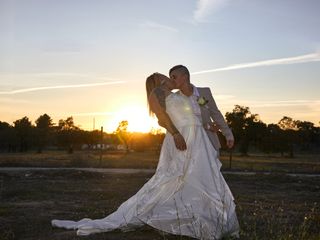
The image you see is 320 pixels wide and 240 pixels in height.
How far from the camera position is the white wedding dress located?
612 cm

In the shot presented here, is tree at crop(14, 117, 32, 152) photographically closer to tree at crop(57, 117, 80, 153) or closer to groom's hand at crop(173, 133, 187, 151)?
tree at crop(57, 117, 80, 153)

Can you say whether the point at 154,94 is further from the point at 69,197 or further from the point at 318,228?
the point at 69,197

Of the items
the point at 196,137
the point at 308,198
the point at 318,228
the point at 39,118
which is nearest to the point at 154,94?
the point at 196,137

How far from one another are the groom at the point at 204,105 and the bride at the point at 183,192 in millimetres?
78

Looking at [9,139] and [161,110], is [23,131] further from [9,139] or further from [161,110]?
[161,110]

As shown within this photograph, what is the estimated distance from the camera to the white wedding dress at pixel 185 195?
20.1 feet

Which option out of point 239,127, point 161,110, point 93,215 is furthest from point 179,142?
point 239,127

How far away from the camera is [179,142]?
20.4 feet

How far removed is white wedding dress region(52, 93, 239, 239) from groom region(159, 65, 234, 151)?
8 centimetres

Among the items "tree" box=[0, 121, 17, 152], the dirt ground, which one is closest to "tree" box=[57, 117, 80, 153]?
"tree" box=[0, 121, 17, 152]

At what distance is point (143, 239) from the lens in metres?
6.30

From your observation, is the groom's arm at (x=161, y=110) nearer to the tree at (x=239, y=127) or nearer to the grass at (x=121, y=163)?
the grass at (x=121, y=163)

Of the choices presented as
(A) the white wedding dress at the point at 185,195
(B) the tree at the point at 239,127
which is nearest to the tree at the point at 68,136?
(B) the tree at the point at 239,127

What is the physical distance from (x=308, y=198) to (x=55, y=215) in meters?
7.68
